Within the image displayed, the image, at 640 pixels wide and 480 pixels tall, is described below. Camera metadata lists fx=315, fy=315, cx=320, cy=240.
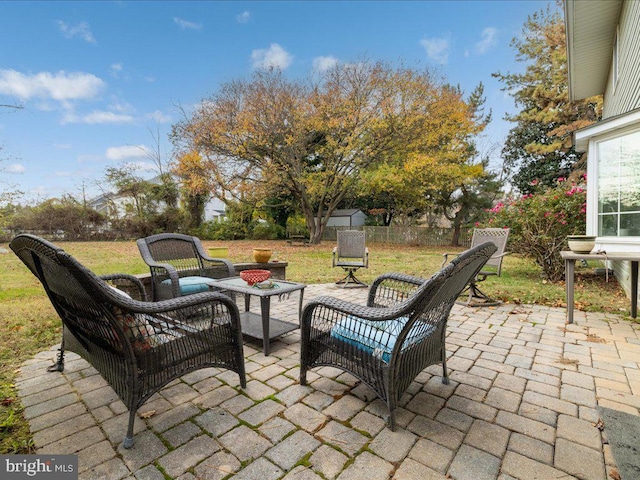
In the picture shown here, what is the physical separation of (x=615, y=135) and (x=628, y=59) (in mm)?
1569

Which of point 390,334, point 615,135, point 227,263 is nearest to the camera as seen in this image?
point 390,334

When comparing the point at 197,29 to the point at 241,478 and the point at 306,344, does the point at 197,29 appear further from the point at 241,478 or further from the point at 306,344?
the point at 241,478

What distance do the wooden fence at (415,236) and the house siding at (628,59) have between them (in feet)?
34.6

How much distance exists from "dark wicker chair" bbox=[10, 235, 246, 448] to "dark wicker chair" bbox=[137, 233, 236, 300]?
1414 millimetres

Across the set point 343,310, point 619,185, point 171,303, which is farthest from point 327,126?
point 171,303

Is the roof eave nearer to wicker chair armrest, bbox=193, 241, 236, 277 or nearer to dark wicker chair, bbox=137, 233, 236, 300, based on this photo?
wicker chair armrest, bbox=193, 241, 236, 277

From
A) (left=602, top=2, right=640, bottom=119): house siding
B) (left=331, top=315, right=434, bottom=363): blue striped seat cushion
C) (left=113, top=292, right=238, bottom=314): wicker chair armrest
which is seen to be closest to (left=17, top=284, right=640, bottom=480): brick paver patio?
(left=331, top=315, right=434, bottom=363): blue striped seat cushion

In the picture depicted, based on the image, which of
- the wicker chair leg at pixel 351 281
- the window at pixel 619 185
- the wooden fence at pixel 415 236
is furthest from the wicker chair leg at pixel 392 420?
the wooden fence at pixel 415 236

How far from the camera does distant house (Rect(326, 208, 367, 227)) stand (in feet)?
73.5

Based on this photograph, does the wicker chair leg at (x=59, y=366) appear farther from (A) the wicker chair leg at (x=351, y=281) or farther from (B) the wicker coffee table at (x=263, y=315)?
(A) the wicker chair leg at (x=351, y=281)

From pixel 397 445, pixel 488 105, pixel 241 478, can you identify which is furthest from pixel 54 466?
pixel 488 105

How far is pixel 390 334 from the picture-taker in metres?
1.85

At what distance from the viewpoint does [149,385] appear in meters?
1.66

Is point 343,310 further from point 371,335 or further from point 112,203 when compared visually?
point 112,203
